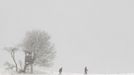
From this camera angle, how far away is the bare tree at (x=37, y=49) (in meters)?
53.1

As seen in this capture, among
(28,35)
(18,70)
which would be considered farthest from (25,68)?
(28,35)

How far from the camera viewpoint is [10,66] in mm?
53688

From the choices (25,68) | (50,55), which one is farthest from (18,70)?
(50,55)

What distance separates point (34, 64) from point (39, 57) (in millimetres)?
1226

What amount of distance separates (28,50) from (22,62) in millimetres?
3787

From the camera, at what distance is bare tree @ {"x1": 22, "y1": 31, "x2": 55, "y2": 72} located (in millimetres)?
53062

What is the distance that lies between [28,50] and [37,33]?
281cm

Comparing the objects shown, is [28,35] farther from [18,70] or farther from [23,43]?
[18,70]

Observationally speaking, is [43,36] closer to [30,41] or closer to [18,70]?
[30,41]

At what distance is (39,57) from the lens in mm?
53406

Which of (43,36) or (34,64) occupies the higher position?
(43,36)

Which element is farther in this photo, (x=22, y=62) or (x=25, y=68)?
(x=22, y=62)

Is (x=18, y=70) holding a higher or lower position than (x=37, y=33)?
lower

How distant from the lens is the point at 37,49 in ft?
175
